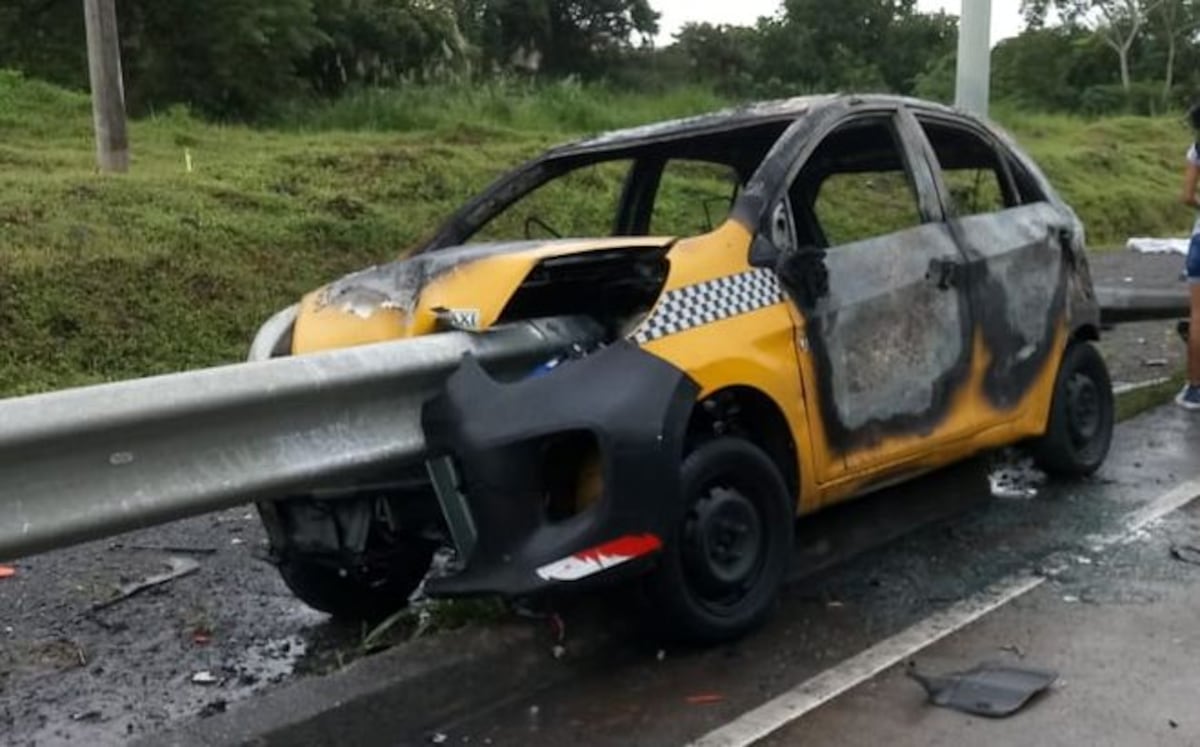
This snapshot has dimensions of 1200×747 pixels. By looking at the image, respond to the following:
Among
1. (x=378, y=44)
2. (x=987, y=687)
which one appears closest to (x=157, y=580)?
(x=987, y=687)

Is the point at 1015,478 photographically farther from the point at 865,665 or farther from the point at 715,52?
the point at 715,52

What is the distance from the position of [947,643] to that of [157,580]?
2743 millimetres

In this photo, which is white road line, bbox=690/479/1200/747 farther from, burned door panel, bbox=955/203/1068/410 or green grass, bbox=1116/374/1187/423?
green grass, bbox=1116/374/1187/423

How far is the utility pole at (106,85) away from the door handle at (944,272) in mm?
7843

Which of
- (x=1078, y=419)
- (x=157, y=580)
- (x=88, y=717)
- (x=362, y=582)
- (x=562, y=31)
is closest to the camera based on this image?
(x=88, y=717)

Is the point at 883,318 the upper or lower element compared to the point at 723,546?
upper

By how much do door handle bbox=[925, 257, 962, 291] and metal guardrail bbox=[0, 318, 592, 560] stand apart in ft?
5.17

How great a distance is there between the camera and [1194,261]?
794cm

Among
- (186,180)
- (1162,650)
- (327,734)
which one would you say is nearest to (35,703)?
(327,734)

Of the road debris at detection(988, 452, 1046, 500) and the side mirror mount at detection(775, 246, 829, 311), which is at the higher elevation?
the side mirror mount at detection(775, 246, 829, 311)

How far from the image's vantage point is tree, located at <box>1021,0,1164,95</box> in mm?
59000

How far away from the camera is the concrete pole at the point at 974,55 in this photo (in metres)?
9.18

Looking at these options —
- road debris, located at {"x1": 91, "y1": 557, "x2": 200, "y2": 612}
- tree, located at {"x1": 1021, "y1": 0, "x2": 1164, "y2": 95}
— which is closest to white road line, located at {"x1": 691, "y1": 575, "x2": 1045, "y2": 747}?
road debris, located at {"x1": 91, "y1": 557, "x2": 200, "y2": 612}

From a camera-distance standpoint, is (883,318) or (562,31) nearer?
(883,318)
